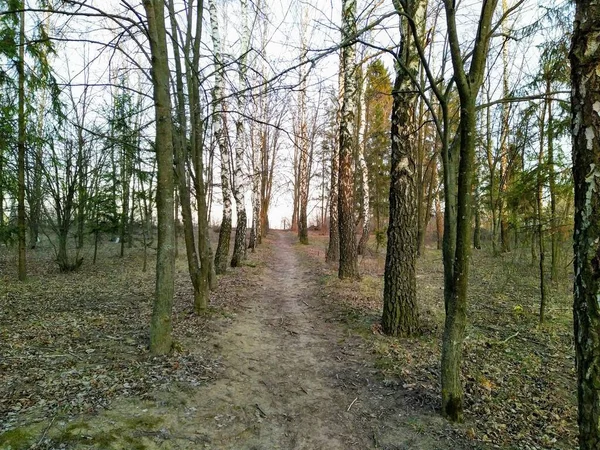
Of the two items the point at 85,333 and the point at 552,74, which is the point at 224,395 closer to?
the point at 85,333

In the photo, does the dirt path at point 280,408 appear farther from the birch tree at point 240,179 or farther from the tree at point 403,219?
the birch tree at point 240,179

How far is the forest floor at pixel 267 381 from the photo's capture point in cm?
323

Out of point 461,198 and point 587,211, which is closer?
point 587,211

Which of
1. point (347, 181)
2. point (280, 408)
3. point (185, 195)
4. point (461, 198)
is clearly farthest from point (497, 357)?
point (347, 181)

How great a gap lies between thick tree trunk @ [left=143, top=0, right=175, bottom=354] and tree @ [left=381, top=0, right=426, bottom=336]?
3.33 metres

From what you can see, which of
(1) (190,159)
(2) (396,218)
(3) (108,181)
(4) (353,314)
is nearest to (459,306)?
(2) (396,218)

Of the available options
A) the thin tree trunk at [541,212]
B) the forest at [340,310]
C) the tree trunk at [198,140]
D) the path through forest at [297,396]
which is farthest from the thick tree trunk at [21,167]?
the thin tree trunk at [541,212]

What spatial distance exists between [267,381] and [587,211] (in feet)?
12.4

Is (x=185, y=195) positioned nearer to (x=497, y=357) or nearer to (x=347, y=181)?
(x=347, y=181)

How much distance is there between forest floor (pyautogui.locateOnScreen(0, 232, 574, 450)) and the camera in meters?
3.23

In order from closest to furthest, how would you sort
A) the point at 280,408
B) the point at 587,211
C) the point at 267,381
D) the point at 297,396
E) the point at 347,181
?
the point at 587,211 < the point at 280,408 < the point at 297,396 < the point at 267,381 < the point at 347,181

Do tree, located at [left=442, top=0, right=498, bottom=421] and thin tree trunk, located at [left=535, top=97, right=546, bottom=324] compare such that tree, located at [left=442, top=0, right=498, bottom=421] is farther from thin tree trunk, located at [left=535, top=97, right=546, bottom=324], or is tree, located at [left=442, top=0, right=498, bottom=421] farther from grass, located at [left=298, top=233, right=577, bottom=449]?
thin tree trunk, located at [left=535, top=97, right=546, bottom=324]

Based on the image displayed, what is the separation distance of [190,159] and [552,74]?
6.80 metres

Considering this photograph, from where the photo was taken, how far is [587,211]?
6.50 ft
